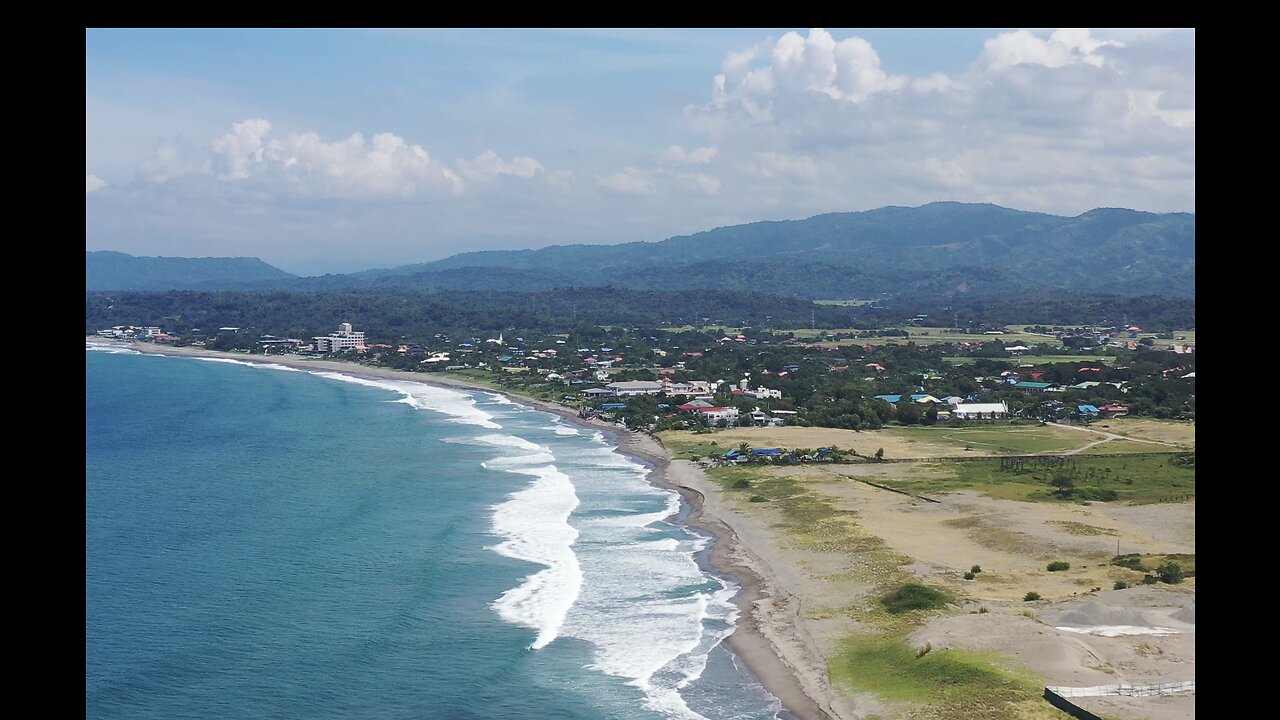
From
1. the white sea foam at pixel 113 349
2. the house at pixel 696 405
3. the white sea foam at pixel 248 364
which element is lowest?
the house at pixel 696 405

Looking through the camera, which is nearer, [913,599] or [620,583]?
[913,599]

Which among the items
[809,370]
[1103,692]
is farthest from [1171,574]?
[809,370]

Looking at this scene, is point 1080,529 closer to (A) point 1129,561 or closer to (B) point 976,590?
(A) point 1129,561

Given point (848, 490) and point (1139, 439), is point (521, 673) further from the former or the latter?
point (1139, 439)

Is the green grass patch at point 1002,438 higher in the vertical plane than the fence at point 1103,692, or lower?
higher

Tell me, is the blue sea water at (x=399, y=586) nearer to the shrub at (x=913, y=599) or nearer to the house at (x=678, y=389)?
the shrub at (x=913, y=599)

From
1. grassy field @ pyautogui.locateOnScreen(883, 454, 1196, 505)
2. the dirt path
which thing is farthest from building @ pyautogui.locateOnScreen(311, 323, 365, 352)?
grassy field @ pyautogui.locateOnScreen(883, 454, 1196, 505)

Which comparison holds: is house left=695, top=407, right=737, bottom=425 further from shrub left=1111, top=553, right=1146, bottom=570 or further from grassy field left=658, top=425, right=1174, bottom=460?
shrub left=1111, top=553, right=1146, bottom=570

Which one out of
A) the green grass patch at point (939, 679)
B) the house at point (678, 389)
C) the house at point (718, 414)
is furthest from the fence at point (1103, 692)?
the house at point (678, 389)
